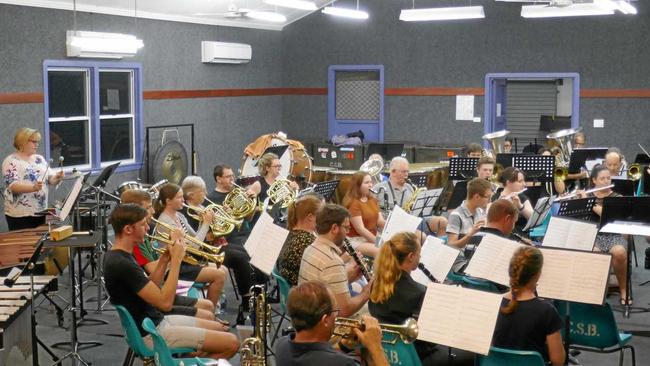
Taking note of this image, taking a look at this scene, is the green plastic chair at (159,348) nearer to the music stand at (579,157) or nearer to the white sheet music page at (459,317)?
the white sheet music page at (459,317)

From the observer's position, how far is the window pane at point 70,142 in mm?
11883

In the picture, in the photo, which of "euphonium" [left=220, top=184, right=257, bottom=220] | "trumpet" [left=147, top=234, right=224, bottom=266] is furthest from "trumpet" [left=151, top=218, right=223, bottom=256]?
"euphonium" [left=220, top=184, right=257, bottom=220]

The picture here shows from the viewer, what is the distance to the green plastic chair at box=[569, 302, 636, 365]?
563 centimetres

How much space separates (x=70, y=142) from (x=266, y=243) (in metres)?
6.87

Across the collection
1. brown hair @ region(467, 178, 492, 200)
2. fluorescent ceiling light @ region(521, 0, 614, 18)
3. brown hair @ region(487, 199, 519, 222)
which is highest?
fluorescent ceiling light @ region(521, 0, 614, 18)

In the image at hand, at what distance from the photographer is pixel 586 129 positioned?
15.6 metres

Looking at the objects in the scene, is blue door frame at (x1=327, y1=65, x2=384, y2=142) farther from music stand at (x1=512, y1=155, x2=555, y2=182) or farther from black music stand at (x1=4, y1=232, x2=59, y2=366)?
black music stand at (x1=4, y1=232, x2=59, y2=366)

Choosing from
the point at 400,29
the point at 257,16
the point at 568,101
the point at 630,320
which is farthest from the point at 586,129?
the point at 630,320

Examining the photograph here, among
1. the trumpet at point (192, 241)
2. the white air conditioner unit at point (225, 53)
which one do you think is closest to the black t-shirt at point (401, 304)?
the trumpet at point (192, 241)

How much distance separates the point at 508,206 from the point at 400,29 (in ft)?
35.0

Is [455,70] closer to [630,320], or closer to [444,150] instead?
[444,150]

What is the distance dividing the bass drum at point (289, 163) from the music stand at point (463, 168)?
100 inches

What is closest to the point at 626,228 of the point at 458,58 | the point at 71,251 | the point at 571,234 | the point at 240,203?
the point at 571,234

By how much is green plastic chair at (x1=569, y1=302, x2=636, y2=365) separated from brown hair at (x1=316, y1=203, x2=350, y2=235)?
1.72 m
